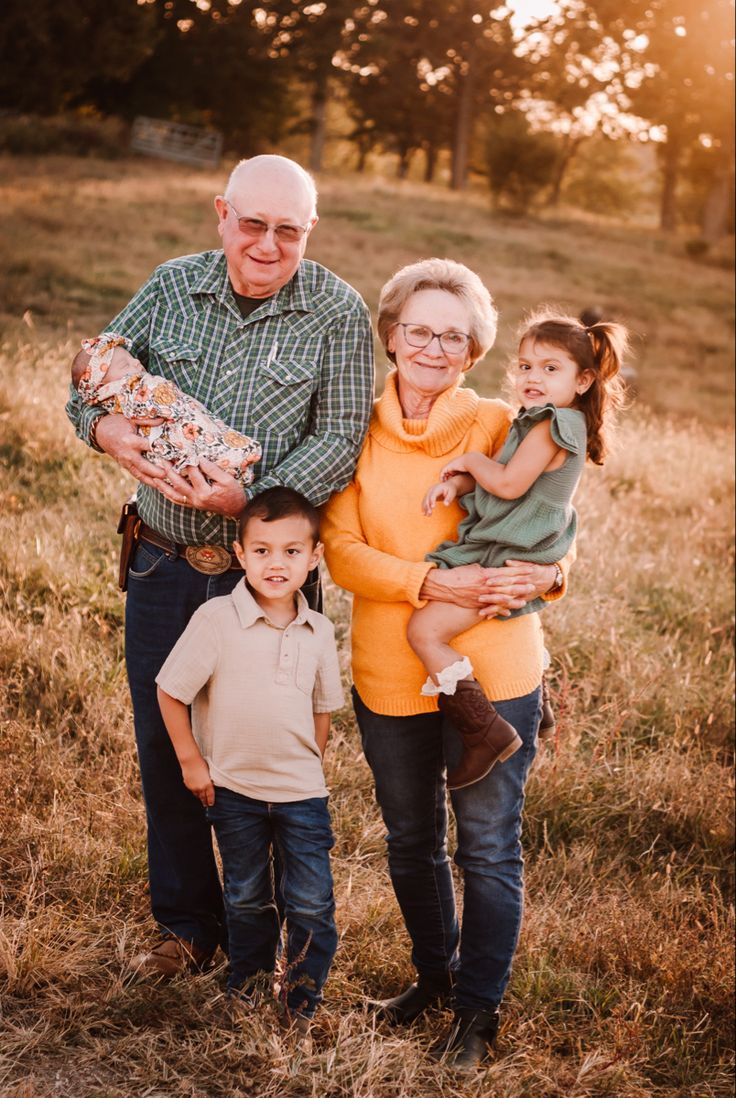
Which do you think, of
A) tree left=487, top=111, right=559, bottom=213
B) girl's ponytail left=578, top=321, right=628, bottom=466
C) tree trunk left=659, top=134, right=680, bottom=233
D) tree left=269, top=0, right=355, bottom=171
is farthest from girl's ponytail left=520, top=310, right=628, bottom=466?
tree trunk left=659, top=134, right=680, bottom=233

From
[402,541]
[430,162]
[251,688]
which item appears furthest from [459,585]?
[430,162]

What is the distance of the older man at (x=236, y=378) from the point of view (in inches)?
112

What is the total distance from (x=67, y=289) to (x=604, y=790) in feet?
35.7

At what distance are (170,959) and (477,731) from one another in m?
1.34

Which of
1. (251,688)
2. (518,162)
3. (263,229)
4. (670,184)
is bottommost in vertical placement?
(251,688)

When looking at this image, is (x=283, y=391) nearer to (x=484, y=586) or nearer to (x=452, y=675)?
(x=484, y=586)

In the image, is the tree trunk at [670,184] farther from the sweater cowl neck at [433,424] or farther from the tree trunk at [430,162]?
the sweater cowl neck at [433,424]

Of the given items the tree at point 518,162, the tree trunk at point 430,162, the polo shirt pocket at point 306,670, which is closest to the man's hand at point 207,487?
the polo shirt pocket at point 306,670

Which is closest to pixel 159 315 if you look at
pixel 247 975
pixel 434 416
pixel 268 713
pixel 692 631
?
pixel 434 416

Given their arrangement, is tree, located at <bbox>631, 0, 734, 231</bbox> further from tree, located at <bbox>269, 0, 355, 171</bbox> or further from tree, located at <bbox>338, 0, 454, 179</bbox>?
tree, located at <bbox>269, 0, 355, 171</bbox>

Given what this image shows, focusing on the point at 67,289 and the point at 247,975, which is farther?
the point at 67,289

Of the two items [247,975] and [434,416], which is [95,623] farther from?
[434,416]

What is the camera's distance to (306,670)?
288 centimetres

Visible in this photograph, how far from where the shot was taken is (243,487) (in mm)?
2848
